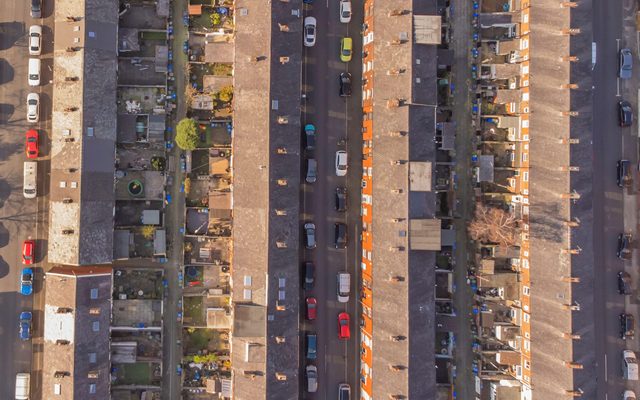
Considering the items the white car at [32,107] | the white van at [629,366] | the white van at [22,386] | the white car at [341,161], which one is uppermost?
the white car at [32,107]

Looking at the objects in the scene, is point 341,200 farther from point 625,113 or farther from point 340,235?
point 625,113

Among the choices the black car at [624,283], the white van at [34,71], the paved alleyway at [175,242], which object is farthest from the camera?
the black car at [624,283]

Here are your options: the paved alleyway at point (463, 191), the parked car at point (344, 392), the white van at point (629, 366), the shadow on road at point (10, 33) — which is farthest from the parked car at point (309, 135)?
the white van at point (629, 366)

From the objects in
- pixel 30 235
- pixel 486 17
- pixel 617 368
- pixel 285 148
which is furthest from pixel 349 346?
pixel 486 17

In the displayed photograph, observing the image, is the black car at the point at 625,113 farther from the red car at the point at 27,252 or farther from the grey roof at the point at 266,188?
the red car at the point at 27,252

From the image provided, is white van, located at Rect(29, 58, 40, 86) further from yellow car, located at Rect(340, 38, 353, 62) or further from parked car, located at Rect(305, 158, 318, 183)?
yellow car, located at Rect(340, 38, 353, 62)

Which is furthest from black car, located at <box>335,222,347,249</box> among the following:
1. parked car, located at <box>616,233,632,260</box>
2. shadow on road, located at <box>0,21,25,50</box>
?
shadow on road, located at <box>0,21,25,50</box>

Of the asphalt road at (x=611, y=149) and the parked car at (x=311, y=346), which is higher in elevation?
the asphalt road at (x=611, y=149)

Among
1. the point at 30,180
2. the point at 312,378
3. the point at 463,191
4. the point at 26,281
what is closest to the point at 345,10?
the point at 463,191
